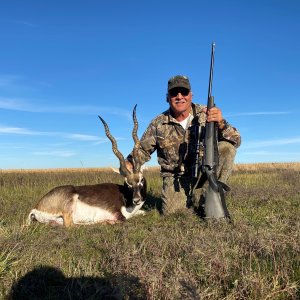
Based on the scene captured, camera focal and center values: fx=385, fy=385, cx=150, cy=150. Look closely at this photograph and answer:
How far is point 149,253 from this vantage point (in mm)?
3771

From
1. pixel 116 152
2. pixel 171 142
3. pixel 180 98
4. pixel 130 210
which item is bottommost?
pixel 130 210

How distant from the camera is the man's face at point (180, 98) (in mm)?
7094

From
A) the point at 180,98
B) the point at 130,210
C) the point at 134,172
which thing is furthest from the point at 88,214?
the point at 180,98

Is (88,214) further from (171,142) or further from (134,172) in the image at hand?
(171,142)

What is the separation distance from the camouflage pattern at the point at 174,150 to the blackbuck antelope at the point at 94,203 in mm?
402

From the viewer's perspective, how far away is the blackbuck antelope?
23.2ft

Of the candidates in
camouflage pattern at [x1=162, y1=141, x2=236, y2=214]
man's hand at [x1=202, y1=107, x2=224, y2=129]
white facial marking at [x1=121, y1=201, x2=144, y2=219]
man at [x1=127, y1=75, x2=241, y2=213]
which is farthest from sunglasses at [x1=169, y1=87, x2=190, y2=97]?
white facial marking at [x1=121, y1=201, x2=144, y2=219]

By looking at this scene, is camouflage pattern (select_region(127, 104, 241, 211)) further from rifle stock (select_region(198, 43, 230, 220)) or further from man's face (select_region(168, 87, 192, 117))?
rifle stock (select_region(198, 43, 230, 220))

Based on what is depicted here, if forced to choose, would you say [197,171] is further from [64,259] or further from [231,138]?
[64,259]

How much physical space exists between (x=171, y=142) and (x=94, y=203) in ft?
6.17

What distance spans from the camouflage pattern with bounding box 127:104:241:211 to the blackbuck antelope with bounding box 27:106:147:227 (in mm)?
402

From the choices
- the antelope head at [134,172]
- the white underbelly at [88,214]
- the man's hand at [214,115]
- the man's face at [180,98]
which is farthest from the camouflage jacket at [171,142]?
the man's hand at [214,115]

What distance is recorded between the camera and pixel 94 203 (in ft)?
24.1

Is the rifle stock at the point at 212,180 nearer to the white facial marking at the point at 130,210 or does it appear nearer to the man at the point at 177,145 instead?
the man at the point at 177,145
